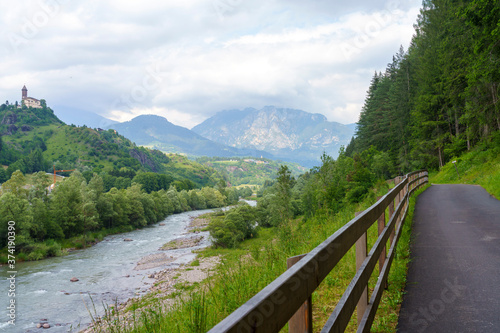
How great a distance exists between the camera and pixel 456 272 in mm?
5551

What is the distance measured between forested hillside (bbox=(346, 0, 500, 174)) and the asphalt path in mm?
15128

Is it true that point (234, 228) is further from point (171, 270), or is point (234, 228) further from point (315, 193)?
point (315, 193)

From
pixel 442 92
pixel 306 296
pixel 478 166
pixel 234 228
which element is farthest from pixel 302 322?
pixel 234 228

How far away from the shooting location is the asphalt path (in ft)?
12.6

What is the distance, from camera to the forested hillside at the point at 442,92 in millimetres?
22203

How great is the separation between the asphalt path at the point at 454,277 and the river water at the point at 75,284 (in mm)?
11432

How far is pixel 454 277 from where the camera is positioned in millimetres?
5312

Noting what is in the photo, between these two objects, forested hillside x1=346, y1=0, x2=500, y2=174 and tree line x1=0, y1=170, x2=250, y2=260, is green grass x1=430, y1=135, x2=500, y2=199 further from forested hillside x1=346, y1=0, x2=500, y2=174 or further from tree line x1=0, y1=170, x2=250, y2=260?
tree line x1=0, y1=170, x2=250, y2=260

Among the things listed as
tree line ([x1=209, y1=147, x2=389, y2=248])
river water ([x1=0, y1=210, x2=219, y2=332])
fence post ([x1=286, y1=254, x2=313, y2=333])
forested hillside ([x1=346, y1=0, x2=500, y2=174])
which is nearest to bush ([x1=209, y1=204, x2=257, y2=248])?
tree line ([x1=209, y1=147, x2=389, y2=248])

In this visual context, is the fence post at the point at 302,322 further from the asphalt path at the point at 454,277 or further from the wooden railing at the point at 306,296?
the asphalt path at the point at 454,277

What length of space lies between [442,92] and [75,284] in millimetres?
42257

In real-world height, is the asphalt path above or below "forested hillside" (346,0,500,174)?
below

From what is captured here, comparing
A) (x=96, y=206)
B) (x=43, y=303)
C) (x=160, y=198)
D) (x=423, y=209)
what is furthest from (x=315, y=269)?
(x=160, y=198)

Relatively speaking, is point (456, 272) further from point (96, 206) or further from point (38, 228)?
point (96, 206)
